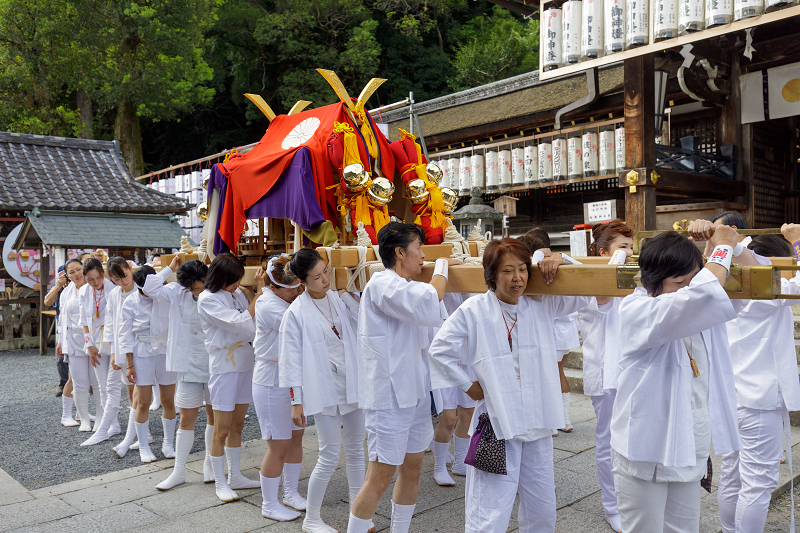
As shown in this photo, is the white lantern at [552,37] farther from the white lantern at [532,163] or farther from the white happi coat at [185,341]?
the white happi coat at [185,341]

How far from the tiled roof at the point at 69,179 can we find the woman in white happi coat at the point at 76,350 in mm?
5627

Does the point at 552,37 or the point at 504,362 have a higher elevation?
the point at 552,37

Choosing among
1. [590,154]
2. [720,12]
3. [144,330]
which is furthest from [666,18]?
[144,330]

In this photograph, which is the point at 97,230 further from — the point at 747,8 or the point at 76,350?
the point at 747,8

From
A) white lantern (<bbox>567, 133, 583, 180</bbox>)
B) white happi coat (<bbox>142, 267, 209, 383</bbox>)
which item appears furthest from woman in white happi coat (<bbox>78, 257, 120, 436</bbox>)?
white lantern (<bbox>567, 133, 583, 180</bbox>)

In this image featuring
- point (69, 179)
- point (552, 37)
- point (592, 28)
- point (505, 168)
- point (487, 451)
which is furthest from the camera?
point (69, 179)

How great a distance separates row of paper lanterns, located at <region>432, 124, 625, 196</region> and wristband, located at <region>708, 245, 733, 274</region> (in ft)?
20.8

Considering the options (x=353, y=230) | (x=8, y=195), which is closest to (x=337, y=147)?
(x=353, y=230)

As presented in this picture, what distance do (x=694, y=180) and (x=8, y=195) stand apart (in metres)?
12.4

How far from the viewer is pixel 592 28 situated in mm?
7125

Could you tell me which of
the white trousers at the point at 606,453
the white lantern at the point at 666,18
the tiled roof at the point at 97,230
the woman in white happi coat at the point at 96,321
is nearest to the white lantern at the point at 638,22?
the white lantern at the point at 666,18

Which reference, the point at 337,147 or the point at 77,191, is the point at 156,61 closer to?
the point at 77,191

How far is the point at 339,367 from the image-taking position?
3773 mm

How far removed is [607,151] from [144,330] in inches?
271
